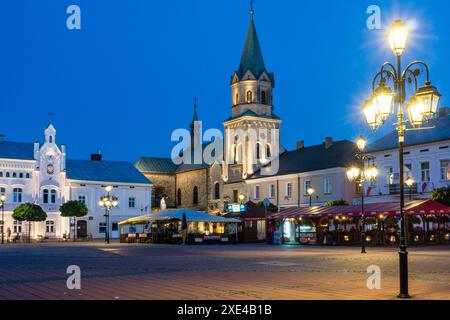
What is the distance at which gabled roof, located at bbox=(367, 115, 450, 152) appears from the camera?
47.6 metres

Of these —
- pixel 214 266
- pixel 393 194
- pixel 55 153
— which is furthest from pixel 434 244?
pixel 55 153

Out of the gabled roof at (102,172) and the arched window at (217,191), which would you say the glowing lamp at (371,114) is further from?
Answer: the arched window at (217,191)

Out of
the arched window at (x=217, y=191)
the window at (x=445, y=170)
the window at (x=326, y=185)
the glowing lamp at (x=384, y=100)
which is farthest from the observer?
the arched window at (x=217, y=191)

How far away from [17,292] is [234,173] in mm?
63099

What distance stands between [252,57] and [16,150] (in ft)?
99.4

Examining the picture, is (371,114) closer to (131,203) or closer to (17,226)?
(17,226)

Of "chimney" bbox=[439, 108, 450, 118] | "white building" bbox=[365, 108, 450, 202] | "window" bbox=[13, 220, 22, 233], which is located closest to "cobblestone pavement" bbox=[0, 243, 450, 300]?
"white building" bbox=[365, 108, 450, 202]

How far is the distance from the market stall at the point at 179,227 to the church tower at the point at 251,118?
22.7 m

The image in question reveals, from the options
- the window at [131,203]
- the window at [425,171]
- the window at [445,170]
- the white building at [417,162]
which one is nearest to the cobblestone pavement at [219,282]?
the window at [445,170]

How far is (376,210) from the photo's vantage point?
38094 mm

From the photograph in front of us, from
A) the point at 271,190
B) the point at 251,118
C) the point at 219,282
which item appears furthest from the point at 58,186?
the point at 219,282

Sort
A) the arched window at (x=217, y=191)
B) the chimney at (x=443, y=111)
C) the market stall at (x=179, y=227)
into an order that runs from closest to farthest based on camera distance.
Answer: the market stall at (x=179, y=227) < the chimney at (x=443, y=111) < the arched window at (x=217, y=191)

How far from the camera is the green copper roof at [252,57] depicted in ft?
253

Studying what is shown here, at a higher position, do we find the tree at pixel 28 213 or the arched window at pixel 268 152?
the arched window at pixel 268 152
